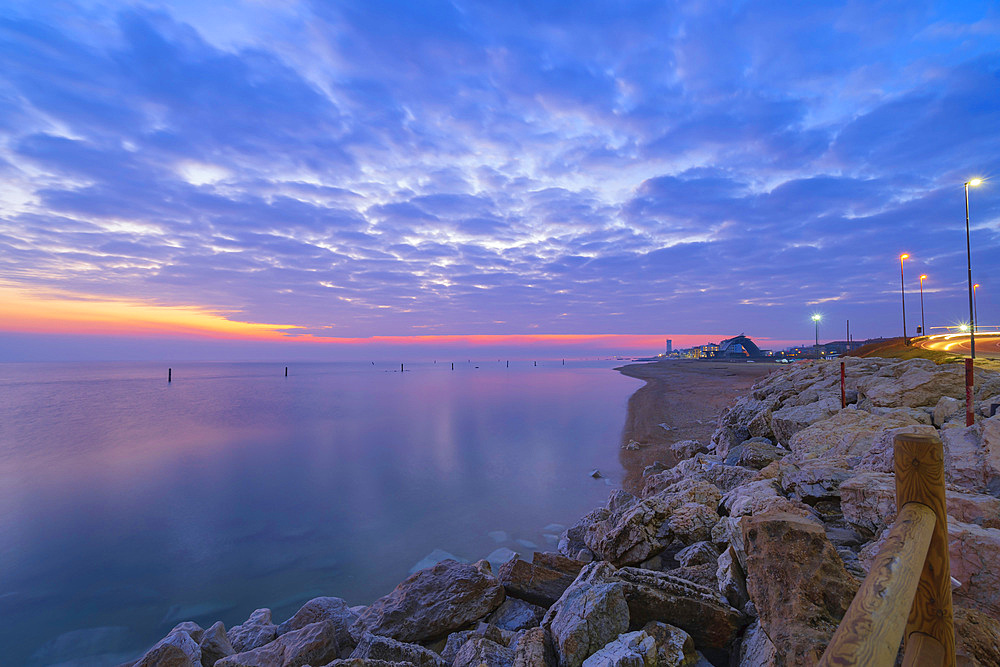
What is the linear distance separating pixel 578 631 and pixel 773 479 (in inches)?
177

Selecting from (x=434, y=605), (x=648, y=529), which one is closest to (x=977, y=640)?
(x=648, y=529)

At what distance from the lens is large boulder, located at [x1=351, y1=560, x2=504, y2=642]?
5.68 metres

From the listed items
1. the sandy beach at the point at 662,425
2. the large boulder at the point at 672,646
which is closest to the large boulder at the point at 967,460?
the large boulder at the point at 672,646

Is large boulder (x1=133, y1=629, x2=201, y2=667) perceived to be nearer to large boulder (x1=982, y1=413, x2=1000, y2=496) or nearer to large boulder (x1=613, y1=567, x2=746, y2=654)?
large boulder (x1=613, y1=567, x2=746, y2=654)

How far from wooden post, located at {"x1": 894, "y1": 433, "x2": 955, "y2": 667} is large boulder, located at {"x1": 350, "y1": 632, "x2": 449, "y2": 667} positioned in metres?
4.43

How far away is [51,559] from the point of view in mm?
10656

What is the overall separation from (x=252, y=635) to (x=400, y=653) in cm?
372

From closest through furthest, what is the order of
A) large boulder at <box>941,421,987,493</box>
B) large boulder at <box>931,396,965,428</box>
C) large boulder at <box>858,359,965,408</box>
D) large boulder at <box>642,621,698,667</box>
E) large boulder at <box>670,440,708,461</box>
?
large boulder at <box>642,621,698,667</box>, large boulder at <box>941,421,987,493</box>, large boulder at <box>931,396,965,428</box>, large boulder at <box>858,359,965,408</box>, large boulder at <box>670,440,708,461</box>

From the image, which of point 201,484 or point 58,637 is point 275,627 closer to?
point 58,637

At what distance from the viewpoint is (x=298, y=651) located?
540cm

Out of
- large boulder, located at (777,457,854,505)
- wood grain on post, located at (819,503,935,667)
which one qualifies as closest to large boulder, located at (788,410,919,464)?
large boulder, located at (777,457,854,505)

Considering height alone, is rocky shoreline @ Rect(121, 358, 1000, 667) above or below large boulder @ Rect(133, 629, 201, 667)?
above

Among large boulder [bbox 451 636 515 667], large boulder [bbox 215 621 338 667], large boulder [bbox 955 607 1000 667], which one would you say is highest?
large boulder [bbox 955 607 1000 667]

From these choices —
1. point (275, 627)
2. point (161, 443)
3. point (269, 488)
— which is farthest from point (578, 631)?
point (161, 443)
